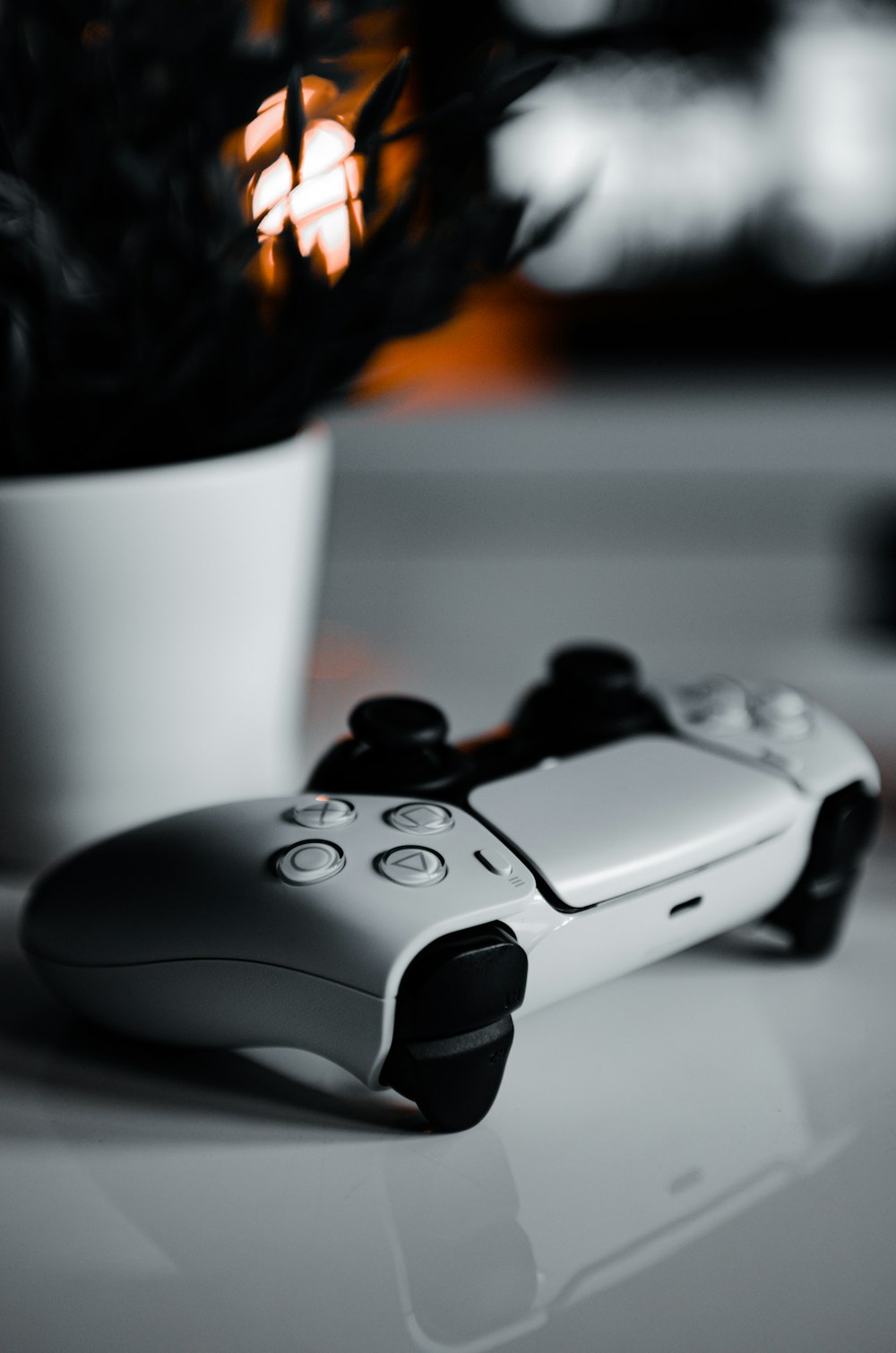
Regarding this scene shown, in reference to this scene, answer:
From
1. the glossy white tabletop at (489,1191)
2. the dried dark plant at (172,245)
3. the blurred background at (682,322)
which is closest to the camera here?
the glossy white tabletop at (489,1191)

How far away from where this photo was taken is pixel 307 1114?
27cm

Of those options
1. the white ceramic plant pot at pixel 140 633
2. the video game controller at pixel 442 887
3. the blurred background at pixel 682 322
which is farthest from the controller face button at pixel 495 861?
the blurred background at pixel 682 322

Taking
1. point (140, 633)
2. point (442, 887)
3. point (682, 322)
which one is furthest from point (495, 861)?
point (682, 322)

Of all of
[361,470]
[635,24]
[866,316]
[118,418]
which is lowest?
[361,470]

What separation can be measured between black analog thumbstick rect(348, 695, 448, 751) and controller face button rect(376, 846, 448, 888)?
0.05 m

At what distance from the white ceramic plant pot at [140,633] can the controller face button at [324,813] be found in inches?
3.8

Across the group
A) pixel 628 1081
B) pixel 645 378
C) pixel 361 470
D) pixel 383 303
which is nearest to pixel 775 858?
pixel 628 1081

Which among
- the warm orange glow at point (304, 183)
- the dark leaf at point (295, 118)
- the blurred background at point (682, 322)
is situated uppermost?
the dark leaf at point (295, 118)

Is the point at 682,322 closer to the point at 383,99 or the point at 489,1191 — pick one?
the point at 383,99

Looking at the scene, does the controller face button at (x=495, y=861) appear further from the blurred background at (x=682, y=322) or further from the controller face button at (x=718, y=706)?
the blurred background at (x=682, y=322)

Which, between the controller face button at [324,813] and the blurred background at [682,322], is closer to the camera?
the controller face button at [324,813]

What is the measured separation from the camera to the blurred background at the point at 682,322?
99 cm

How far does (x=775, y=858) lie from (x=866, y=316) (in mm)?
915

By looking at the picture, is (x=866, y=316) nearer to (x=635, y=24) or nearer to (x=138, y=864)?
(x=635, y=24)
